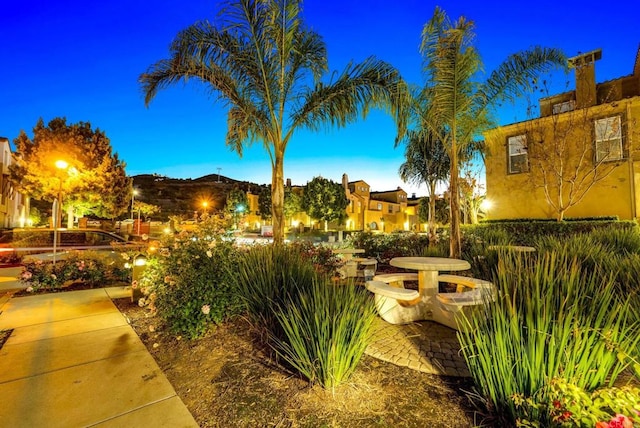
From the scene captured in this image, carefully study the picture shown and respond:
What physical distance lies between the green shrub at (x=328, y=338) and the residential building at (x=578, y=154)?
937 cm

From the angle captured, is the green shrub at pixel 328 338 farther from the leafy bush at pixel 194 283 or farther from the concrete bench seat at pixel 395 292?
the leafy bush at pixel 194 283

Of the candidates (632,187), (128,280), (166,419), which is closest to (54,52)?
(128,280)

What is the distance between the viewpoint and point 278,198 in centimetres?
685

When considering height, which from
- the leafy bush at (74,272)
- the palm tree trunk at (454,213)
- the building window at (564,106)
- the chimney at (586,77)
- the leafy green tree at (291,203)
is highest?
the chimney at (586,77)

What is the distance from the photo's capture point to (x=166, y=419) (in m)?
2.23

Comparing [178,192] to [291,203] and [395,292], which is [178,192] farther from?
[395,292]

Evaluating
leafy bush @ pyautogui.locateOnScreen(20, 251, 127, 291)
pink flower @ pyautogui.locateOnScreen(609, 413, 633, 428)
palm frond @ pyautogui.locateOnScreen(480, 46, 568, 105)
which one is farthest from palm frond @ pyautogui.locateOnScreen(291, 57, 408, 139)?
pink flower @ pyautogui.locateOnScreen(609, 413, 633, 428)

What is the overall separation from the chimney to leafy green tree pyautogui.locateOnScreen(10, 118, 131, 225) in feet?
90.0

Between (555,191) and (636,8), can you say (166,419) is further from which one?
(636,8)

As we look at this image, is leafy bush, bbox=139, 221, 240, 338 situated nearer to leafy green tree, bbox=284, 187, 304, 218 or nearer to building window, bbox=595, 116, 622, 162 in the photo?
building window, bbox=595, 116, 622, 162

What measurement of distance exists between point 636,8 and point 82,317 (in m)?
19.2

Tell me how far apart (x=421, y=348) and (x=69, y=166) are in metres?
23.5

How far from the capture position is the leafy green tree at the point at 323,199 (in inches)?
1342

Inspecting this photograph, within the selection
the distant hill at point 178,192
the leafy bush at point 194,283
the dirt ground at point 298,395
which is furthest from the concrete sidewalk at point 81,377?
the distant hill at point 178,192
